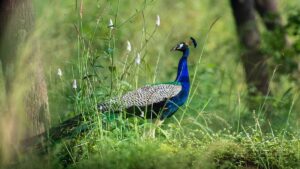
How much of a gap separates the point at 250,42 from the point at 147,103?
442 cm

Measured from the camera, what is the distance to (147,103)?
22.2 ft

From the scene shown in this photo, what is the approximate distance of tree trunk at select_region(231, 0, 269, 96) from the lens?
1041 cm

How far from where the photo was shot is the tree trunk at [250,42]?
10406 mm

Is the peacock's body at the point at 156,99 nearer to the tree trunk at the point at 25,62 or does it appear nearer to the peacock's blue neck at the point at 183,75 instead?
the peacock's blue neck at the point at 183,75

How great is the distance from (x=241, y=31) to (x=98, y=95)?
450 cm

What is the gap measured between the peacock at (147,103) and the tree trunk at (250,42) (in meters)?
3.15

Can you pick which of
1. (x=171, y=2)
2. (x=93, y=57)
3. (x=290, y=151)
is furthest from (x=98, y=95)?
(x=171, y=2)

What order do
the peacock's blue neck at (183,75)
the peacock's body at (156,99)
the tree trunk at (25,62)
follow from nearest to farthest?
the tree trunk at (25,62), the peacock's body at (156,99), the peacock's blue neck at (183,75)

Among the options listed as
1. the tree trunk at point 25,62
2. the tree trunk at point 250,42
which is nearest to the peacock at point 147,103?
the tree trunk at point 25,62

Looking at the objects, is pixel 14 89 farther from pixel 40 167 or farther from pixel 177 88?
pixel 177 88

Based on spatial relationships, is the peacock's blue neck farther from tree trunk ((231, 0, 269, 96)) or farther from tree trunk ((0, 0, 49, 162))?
tree trunk ((231, 0, 269, 96))

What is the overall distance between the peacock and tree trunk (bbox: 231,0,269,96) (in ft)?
10.3

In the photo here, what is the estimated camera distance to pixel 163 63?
11414mm

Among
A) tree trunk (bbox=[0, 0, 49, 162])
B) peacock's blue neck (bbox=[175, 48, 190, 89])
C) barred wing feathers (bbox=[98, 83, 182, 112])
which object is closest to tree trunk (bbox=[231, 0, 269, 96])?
peacock's blue neck (bbox=[175, 48, 190, 89])
